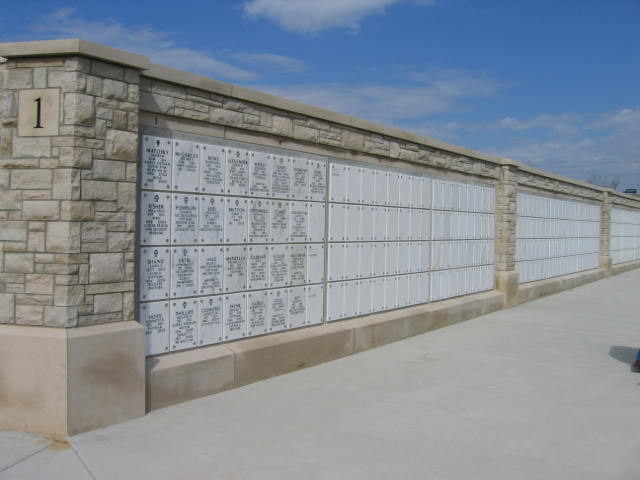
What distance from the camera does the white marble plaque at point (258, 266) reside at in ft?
20.4

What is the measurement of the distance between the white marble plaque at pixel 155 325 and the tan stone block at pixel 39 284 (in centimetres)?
87

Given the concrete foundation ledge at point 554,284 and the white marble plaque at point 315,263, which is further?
the concrete foundation ledge at point 554,284

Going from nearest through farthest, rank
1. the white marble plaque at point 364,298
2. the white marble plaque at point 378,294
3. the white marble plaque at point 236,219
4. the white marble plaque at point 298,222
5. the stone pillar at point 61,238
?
the stone pillar at point 61,238 < the white marble plaque at point 236,219 < the white marble plaque at point 298,222 < the white marble plaque at point 364,298 < the white marble plaque at point 378,294

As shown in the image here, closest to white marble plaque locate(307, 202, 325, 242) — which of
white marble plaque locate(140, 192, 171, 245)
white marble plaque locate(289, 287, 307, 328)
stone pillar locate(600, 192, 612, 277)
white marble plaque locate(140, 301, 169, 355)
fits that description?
white marble plaque locate(289, 287, 307, 328)

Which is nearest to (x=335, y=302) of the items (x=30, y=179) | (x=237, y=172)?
(x=237, y=172)

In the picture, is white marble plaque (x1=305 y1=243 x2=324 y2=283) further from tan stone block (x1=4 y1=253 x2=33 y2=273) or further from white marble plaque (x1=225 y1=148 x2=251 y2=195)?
tan stone block (x1=4 y1=253 x2=33 y2=273)

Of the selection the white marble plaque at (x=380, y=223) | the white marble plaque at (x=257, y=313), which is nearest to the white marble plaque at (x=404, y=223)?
the white marble plaque at (x=380, y=223)

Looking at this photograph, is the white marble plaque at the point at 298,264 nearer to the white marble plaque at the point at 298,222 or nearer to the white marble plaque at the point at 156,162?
the white marble plaque at the point at 298,222

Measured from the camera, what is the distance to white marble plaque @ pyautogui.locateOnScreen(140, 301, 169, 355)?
5.24m

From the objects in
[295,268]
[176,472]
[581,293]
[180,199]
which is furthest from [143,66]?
[581,293]

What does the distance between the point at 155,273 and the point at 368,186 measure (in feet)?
11.9

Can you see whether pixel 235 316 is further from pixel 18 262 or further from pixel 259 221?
pixel 18 262

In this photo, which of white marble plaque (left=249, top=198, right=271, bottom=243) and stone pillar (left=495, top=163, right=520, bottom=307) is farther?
stone pillar (left=495, top=163, right=520, bottom=307)

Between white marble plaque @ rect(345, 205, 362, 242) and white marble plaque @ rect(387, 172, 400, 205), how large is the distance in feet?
2.56
